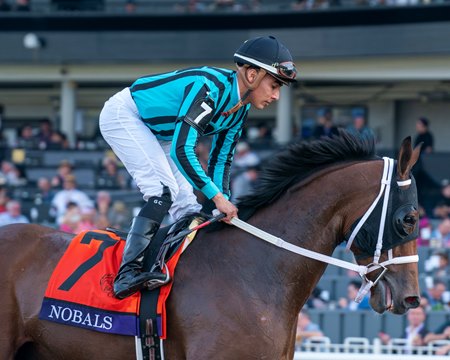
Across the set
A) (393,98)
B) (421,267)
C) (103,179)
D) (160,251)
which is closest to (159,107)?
(160,251)

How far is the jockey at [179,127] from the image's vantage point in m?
4.70

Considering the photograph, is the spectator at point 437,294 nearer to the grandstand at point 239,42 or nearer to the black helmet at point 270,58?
the grandstand at point 239,42

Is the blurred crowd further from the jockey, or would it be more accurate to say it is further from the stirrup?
the stirrup

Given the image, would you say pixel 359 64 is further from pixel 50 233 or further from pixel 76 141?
pixel 50 233

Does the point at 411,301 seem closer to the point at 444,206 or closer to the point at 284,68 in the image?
the point at 284,68

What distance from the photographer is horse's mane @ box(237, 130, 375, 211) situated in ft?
15.9

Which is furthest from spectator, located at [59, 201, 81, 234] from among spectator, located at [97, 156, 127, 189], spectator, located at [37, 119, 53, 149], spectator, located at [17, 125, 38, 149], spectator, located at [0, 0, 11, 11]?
spectator, located at [0, 0, 11, 11]

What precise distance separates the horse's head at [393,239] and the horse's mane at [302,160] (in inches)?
9.6

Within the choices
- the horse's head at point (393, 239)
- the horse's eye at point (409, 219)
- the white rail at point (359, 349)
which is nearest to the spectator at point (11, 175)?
the white rail at point (359, 349)

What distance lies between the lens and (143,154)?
4965mm

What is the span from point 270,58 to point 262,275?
107 centimetres

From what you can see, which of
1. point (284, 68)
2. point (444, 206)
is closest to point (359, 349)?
point (284, 68)

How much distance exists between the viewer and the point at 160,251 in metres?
4.80

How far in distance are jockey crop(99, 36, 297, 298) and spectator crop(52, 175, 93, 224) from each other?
21.2 feet
